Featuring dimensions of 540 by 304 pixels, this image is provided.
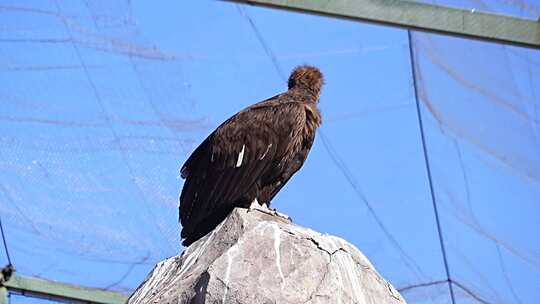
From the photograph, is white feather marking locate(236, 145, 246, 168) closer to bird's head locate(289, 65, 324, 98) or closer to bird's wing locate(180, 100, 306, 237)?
bird's wing locate(180, 100, 306, 237)

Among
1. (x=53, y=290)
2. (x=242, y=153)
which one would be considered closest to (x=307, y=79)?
(x=242, y=153)

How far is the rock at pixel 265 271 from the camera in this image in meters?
4.43

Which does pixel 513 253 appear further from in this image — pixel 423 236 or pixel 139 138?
pixel 139 138

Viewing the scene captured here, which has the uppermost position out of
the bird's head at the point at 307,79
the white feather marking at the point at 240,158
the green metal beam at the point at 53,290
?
the bird's head at the point at 307,79

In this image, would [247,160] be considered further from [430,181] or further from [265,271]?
[430,181]

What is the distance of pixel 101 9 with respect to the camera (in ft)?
23.6

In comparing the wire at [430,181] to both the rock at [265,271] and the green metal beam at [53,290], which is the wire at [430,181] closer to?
the green metal beam at [53,290]

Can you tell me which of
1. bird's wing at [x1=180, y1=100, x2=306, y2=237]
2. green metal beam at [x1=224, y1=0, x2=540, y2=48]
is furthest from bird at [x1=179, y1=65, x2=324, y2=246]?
green metal beam at [x1=224, y1=0, x2=540, y2=48]

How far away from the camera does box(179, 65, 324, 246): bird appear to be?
5.67 m

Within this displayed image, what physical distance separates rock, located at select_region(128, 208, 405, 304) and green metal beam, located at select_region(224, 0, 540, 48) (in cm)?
186

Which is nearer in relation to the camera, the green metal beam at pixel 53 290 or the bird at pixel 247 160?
the bird at pixel 247 160

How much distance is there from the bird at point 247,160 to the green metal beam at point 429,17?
2.18 ft

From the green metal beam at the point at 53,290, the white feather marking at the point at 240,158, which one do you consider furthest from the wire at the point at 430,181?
the white feather marking at the point at 240,158

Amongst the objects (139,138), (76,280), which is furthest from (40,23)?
A: (76,280)
